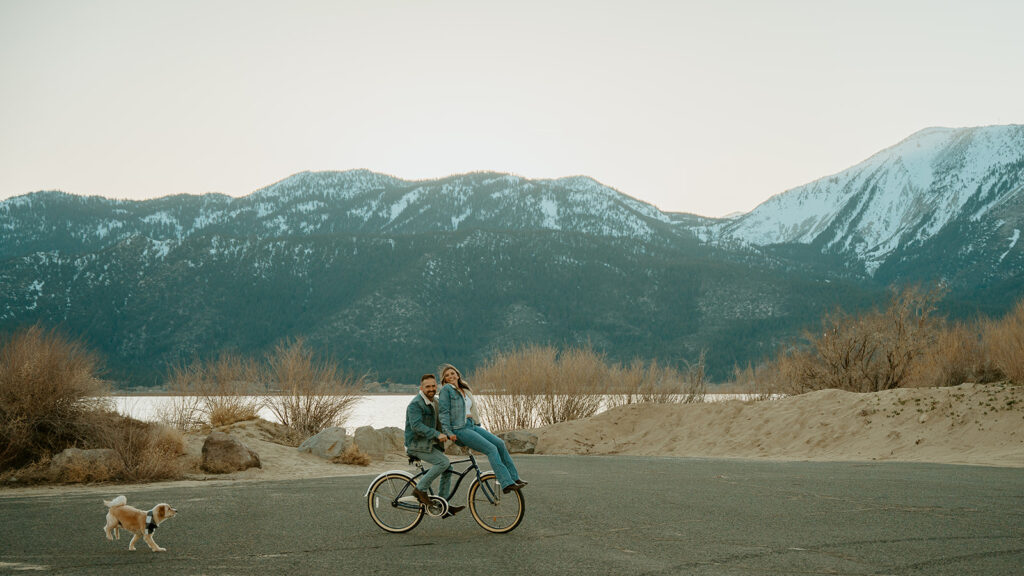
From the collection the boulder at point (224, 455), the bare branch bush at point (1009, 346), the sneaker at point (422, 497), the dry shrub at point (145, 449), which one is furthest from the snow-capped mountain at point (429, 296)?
the sneaker at point (422, 497)

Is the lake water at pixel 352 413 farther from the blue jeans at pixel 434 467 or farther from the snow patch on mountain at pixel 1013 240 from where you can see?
the snow patch on mountain at pixel 1013 240

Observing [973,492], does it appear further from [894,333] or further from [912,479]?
[894,333]

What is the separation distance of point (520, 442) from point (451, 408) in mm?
19599

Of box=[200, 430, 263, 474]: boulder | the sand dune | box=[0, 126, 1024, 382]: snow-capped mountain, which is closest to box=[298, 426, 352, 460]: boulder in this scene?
box=[200, 430, 263, 474]: boulder

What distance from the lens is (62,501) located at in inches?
521

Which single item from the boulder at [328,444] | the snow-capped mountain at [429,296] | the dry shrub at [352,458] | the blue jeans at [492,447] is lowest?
the dry shrub at [352,458]

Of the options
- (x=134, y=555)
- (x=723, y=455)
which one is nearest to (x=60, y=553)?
(x=134, y=555)

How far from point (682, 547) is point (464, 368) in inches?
4975

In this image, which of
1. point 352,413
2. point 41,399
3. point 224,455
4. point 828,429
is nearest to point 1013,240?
point 828,429

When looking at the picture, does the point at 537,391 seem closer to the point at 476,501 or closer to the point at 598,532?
the point at 598,532

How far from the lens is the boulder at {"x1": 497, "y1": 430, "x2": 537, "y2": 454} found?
2867cm

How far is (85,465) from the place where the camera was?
16.6 m

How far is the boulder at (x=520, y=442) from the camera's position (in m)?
28.7

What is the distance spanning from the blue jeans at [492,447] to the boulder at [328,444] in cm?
1308
